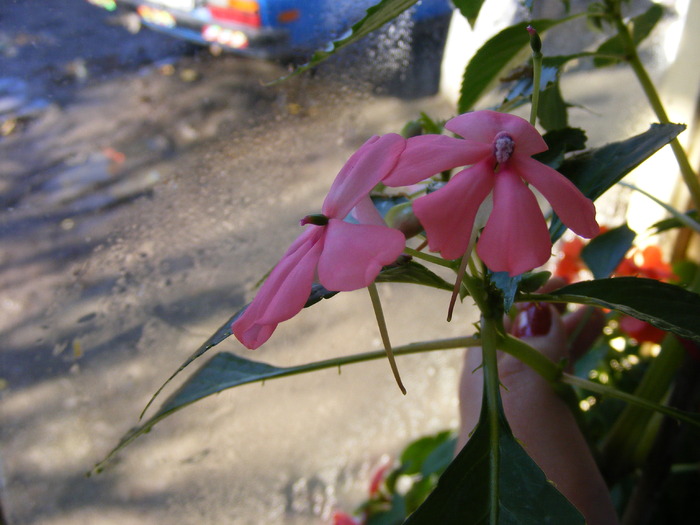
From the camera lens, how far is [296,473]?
0.76 m

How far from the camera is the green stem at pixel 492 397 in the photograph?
0.87 ft

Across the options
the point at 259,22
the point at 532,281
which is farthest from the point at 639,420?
the point at 259,22

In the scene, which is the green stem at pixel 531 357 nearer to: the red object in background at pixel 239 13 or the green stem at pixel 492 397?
the green stem at pixel 492 397

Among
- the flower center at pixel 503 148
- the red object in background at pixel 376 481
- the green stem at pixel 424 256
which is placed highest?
the flower center at pixel 503 148

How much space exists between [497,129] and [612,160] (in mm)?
106

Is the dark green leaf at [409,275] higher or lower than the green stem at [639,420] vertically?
higher

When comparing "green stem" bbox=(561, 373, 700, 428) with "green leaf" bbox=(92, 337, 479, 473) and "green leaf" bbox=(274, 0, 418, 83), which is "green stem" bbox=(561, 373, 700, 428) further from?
"green leaf" bbox=(274, 0, 418, 83)

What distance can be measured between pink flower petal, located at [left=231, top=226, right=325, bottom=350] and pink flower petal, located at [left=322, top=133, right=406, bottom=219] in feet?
0.04

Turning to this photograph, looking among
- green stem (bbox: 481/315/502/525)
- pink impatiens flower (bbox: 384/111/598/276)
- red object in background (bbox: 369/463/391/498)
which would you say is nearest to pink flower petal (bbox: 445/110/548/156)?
pink impatiens flower (bbox: 384/111/598/276)

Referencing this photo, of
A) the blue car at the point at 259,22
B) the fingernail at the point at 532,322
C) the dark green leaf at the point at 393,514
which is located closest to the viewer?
the fingernail at the point at 532,322

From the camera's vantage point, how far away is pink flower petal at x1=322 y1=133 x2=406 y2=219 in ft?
0.71

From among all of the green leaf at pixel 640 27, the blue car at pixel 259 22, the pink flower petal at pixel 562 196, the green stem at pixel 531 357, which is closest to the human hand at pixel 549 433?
the green stem at pixel 531 357

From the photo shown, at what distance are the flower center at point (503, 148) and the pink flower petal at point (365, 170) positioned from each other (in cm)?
3

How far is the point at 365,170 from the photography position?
8.6 inches
